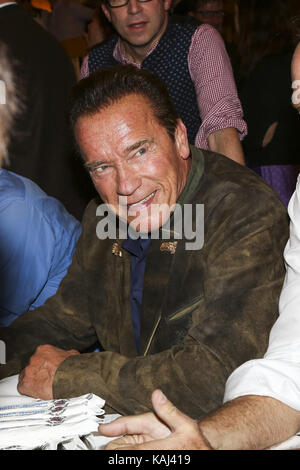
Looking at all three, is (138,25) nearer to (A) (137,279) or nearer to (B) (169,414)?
(A) (137,279)

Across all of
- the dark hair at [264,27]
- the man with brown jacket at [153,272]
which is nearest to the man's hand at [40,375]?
the man with brown jacket at [153,272]

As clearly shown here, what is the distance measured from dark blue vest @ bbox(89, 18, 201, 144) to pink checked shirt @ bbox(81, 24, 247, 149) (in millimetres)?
37

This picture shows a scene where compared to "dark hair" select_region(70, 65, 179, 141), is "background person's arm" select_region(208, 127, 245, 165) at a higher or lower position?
lower

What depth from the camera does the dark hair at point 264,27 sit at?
3137mm

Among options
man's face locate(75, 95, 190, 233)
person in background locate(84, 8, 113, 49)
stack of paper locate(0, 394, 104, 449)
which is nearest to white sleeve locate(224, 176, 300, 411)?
stack of paper locate(0, 394, 104, 449)

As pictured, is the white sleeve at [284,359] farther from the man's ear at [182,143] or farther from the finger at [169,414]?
the man's ear at [182,143]

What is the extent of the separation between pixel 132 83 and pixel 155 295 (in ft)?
2.25

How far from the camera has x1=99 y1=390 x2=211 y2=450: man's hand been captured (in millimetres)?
1298

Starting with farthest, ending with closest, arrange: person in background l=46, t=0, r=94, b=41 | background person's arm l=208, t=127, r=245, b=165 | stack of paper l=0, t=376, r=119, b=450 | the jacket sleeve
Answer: person in background l=46, t=0, r=94, b=41
background person's arm l=208, t=127, r=245, b=165
the jacket sleeve
stack of paper l=0, t=376, r=119, b=450

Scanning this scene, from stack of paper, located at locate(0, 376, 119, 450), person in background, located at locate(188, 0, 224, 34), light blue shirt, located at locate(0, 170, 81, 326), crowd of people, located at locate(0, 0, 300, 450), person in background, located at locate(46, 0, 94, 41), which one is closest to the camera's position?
stack of paper, located at locate(0, 376, 119, 450)

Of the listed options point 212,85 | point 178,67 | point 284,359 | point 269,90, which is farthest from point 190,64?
point 284,359

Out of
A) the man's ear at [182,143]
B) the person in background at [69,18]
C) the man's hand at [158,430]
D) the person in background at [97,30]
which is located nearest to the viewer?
the man's hand at [158,430]

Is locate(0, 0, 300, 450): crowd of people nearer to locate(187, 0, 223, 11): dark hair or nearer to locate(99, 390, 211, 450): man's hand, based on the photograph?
locate(99, 390, 211, 450): man's hand

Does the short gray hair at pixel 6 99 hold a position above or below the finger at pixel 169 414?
above
